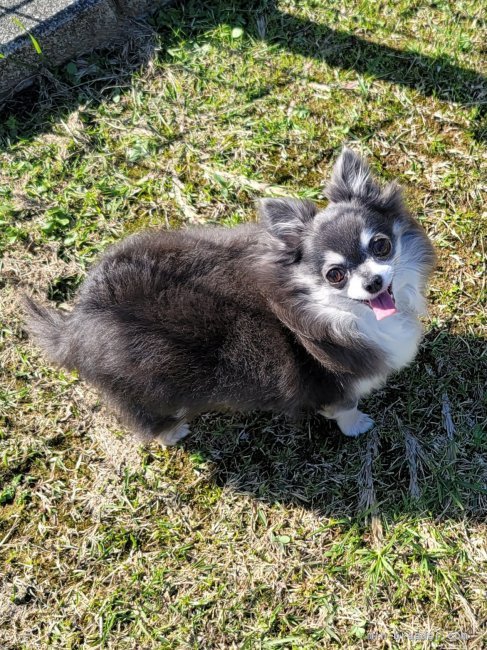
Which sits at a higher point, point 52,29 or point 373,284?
point 52,29

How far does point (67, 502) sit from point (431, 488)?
6.80 ft

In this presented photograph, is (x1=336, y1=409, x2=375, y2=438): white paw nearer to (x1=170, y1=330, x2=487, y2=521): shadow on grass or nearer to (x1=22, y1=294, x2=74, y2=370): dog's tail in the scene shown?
(x1=170, y1=330, x2=487, y2=521): shadow on grass

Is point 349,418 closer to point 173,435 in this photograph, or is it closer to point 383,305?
point 383,305

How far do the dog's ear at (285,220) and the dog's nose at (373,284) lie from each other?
0.39 meters

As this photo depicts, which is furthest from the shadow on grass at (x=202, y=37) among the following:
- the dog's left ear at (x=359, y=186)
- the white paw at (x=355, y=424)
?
the white paw at (x=355, y=424)

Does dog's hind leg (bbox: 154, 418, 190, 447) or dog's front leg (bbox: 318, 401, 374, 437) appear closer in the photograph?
dog's front leg (bbox: 318, 401, 374, 437)

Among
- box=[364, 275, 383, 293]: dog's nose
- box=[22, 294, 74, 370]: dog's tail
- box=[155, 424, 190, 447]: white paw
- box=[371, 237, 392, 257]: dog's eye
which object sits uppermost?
box=[371, 237, 392, 257]: dog's eye

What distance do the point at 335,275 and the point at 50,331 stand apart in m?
1.51

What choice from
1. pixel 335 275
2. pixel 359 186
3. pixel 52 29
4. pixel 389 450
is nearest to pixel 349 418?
pixel 389 450

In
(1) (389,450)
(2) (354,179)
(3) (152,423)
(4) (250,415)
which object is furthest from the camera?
(4) (250,415)

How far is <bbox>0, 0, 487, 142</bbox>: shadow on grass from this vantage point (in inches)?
154

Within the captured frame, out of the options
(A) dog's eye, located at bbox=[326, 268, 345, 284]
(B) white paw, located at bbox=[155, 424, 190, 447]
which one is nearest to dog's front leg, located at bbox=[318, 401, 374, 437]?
(A) dog's eye, located at bbox=[326, 268, 345, 284]

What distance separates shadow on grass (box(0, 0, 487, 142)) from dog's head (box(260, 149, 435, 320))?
1752 millimetres

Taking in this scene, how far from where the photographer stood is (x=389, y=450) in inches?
127
